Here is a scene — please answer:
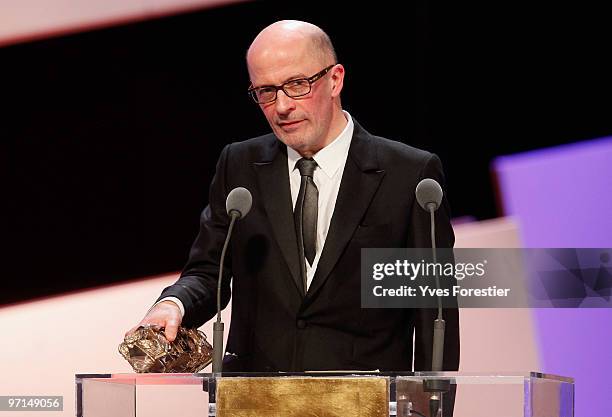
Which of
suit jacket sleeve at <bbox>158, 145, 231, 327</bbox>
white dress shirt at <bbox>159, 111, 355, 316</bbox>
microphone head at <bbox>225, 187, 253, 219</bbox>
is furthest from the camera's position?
white dress shirt at <bbox>159, 111, 355, 316</bbox>

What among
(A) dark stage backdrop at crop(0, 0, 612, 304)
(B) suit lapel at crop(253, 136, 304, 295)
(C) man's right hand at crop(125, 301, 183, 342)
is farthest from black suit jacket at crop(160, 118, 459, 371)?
(A) dark stage backdrop at crop(0, 0, 612, 304)

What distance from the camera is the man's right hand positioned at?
92.2 inches

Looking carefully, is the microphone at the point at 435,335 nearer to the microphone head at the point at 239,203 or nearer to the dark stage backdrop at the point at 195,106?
the microphone head at the point at 239,203

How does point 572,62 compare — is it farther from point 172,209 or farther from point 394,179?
point 172,209

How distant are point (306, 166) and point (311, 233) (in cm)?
21

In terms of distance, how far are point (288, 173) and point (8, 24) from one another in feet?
4.84

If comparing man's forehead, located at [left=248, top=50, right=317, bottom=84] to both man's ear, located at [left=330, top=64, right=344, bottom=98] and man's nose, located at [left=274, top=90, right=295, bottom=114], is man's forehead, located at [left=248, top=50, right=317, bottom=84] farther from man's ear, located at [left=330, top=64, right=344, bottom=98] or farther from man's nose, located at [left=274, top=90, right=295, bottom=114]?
man's ear, located at [left=330, top=64, right=344, bottom=98]

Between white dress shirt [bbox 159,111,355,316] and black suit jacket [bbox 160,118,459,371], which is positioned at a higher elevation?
white dress shirt [bbox 159,111,355,316]

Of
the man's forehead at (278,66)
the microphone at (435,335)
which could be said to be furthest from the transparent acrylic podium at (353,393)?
the man's forehead at (278,66)

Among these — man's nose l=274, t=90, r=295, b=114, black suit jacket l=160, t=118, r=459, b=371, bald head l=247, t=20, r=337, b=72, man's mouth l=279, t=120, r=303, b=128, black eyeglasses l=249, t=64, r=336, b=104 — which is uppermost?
bald head l=247, t=20, r=337, b=72

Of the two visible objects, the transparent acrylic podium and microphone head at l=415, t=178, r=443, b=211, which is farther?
microphone head at l=415, t=178, r=443, b=211

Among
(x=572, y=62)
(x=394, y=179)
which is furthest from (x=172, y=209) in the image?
(x=572, y=62)

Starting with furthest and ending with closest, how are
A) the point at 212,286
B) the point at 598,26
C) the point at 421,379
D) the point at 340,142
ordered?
the point at 598,26, the point at 340,142, the point at 212,286, the point at 421,379

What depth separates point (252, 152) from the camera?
3.15m
